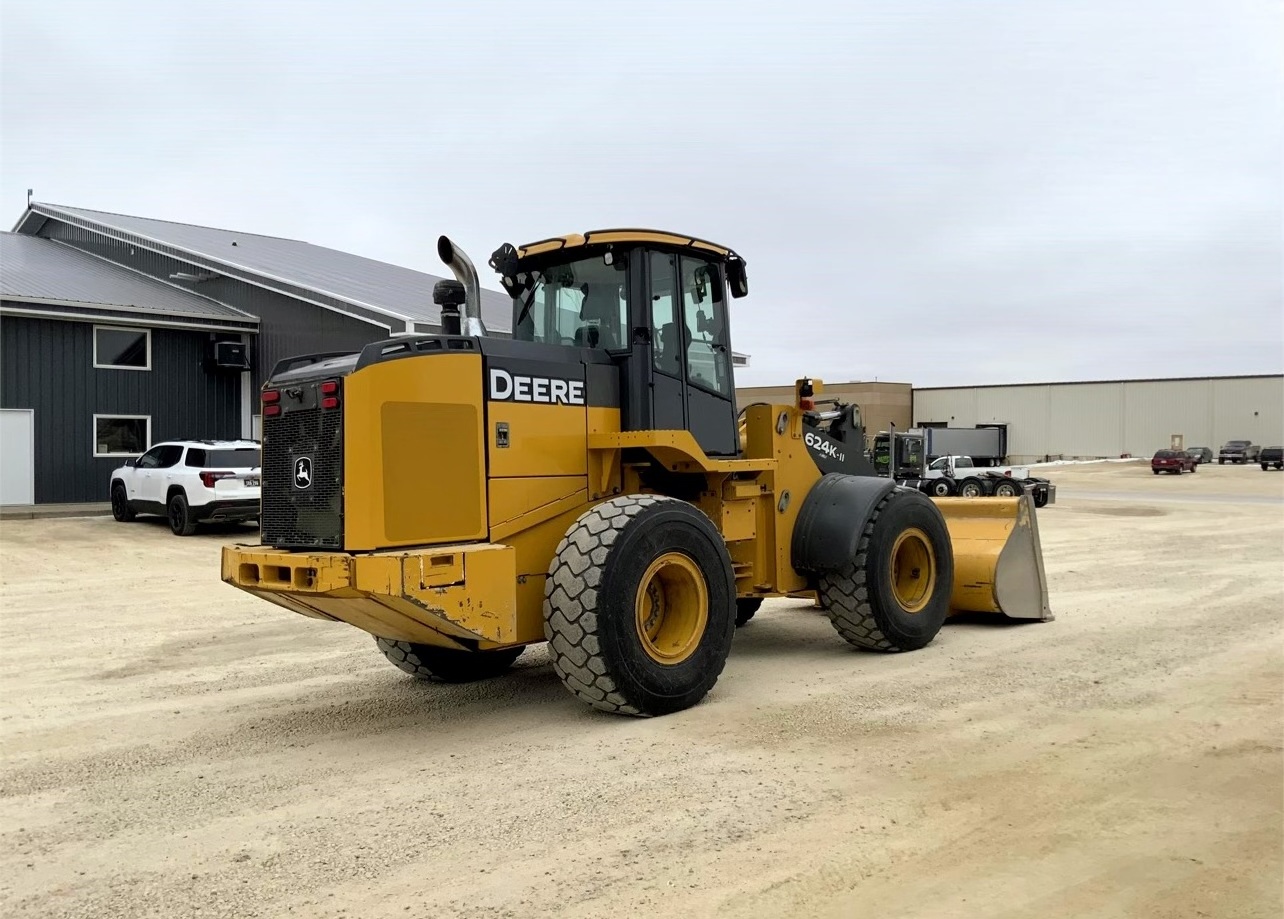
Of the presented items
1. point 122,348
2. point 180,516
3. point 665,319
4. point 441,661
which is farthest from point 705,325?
point 122,348

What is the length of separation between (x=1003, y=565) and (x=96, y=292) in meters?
21.1

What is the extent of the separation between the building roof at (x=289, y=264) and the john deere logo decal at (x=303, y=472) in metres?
14.3

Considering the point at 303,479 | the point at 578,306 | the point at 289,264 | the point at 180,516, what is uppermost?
the point at 289,264

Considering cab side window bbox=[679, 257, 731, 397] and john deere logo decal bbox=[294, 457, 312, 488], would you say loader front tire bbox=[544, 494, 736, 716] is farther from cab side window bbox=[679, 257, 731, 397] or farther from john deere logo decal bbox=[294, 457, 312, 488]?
john deere logo decal bbox=[294, 457, 312, 488]

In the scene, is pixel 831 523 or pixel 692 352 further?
pixel 831 523

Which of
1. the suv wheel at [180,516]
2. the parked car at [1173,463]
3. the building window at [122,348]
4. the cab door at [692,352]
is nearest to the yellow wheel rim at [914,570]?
the cab door at [692,352]

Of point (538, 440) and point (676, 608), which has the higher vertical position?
point (538, 440)

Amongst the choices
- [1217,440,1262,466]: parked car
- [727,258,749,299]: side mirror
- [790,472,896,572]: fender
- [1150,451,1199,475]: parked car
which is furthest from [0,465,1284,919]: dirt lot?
[1217,440,1262,466]: parked car

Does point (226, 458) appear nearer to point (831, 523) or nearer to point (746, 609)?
point (746, 609)

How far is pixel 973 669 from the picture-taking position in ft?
25.5

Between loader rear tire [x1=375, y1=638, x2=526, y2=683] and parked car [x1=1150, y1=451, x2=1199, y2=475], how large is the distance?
50246 millimetres

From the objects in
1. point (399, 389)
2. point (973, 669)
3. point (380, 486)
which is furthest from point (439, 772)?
point (973, 669)

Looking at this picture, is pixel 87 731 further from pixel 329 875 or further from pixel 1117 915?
pixel 1117 915

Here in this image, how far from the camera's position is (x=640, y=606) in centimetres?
627
